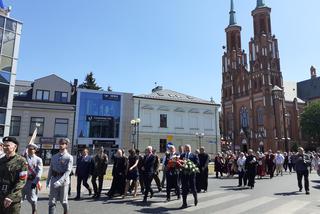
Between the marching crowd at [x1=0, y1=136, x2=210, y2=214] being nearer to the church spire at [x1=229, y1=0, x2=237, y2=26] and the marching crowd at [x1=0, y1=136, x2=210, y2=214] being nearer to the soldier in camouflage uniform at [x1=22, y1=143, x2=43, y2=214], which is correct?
the soldier in camouflage uniform at [x1=22, y1=143, x2=43, y2=214]

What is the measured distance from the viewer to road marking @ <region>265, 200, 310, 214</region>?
28.0ft

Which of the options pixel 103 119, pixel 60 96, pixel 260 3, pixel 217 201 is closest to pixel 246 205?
pixel 217 201

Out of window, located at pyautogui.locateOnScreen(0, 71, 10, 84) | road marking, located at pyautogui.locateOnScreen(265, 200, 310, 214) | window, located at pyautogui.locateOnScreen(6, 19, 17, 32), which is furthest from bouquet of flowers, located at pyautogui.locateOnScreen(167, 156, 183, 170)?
window, located at pyautogui.locateOnScreen(6, 19, 17, 32)

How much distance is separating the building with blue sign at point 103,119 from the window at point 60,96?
5.41ft

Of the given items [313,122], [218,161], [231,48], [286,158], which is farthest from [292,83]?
[218,161]

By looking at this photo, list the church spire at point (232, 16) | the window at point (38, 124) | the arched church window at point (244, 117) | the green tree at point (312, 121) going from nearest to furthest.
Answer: the window at point (38, 124) < the green tree at point (312, 121) < the arched church window at point (244, 117) < the church spire at point (232, 16)

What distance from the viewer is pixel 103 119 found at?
128ft

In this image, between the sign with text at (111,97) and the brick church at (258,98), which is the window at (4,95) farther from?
the brick church at (258,98)

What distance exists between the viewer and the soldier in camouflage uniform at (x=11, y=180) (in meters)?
4.20

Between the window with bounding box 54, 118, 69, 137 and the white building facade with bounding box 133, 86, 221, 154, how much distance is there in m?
9.67

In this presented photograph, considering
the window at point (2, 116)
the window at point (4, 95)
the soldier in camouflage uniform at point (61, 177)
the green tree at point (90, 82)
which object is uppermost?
the green tree at point (90, 82)

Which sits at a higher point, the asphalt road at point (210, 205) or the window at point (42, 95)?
the window at point (42, 95)

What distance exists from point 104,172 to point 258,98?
6290 cm

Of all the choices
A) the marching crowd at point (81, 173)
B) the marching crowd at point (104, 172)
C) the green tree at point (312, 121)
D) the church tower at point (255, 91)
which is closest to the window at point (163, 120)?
the marching crowd at point (104, 172)
